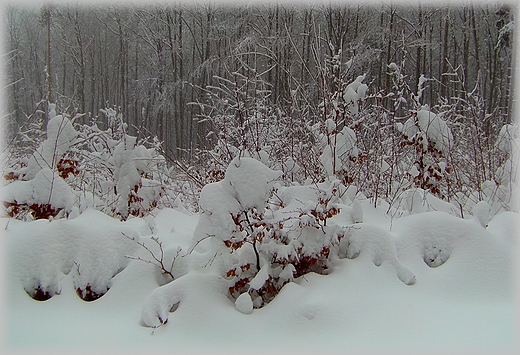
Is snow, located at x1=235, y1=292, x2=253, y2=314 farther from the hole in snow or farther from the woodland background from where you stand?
the woodland background

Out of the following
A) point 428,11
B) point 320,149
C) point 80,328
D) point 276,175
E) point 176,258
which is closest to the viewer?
point 80,328

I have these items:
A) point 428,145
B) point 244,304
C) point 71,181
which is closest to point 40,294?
point 244,304

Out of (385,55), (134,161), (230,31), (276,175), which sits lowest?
(134,161)

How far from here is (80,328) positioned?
91.4 inches

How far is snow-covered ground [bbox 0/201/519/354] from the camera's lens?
213 centimetres

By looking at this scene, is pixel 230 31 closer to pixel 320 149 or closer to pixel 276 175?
pixel 320 149

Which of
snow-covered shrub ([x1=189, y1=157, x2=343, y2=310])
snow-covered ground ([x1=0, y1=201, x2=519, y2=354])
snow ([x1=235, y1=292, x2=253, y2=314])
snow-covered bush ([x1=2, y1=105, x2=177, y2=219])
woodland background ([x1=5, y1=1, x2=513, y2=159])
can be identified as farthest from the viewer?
woodland background ([x1=5, y1=1, x2=513, y2=159])

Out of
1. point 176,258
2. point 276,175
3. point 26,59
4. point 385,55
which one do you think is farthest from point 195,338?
point 26,59

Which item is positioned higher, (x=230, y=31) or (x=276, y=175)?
(x=230, y=31)

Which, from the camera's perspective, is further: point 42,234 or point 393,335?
point 42,234

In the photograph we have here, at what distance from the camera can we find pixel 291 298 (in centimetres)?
243

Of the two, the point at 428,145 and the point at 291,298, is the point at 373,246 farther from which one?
the point at 428,145

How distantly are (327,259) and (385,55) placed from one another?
1698 centimetres

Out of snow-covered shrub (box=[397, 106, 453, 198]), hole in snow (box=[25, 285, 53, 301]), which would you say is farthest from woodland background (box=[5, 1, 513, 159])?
hole in snow (box=[25, 285, 53, 301])
